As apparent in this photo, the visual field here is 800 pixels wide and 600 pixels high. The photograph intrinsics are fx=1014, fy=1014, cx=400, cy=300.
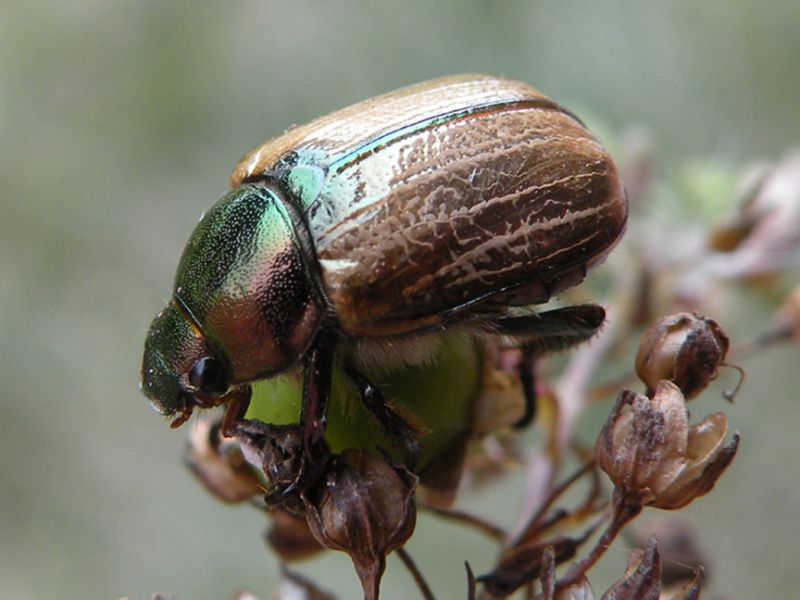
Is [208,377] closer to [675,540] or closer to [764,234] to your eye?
[675,540]

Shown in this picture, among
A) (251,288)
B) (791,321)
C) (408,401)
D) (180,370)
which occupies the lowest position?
(791,321)

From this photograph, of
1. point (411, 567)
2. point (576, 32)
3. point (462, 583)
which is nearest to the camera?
point (411, 567)

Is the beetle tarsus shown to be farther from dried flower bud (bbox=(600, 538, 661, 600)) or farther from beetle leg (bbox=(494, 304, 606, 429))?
dried flower bud (bbox=(600, 538, 661, 600))

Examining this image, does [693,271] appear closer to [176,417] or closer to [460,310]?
[460,310]

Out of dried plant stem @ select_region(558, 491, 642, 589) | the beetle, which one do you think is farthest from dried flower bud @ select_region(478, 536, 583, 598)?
the beetle

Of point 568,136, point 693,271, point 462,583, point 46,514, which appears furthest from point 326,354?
point 46,514

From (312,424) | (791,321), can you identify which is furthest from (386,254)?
(791,321)

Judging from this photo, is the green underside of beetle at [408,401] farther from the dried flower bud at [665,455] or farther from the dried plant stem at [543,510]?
the dried flower bud at [665,455]
